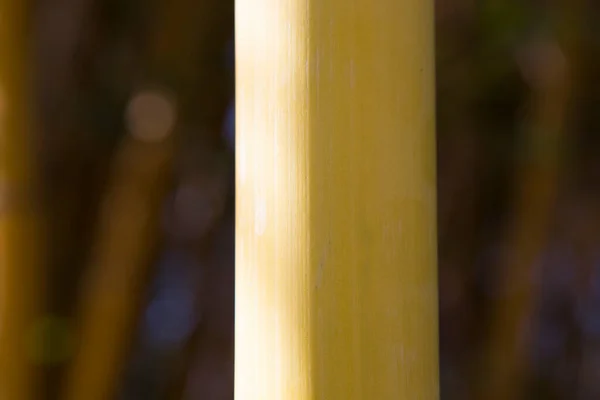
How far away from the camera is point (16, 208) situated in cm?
61

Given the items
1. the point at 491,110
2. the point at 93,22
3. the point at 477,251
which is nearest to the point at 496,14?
the point at 491,110

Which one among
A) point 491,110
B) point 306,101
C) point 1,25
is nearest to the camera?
point 306,101

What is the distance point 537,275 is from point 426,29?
1.45ft

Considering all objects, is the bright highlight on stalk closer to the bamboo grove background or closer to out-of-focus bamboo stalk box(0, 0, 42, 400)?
the bamboo grove background

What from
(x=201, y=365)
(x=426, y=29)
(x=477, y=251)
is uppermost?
(x=426, y=29)

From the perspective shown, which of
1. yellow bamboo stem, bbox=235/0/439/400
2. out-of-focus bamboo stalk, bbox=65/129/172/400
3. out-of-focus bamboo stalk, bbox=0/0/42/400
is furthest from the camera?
out-of-focus bamboo stalk, bbox=65/129/172/400

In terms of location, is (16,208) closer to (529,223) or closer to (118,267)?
(118,267)

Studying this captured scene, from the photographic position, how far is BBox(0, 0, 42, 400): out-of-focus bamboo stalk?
1.98 feet

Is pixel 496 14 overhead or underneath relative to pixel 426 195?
overhead

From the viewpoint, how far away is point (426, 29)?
28cm

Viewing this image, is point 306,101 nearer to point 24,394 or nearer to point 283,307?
point 283,307

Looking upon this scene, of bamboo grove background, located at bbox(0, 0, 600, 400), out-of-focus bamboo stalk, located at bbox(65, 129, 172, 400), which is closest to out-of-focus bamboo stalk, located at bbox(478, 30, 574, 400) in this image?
bamboo grove background, located at bbox(0, 0, 600, 400)

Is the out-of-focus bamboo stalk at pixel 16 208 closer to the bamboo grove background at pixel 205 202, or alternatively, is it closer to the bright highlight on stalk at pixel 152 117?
the bamboo grove background at pixel 205 202

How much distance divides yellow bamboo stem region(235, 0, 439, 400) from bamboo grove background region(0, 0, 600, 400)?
41cm
